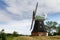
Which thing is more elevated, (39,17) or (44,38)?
(39,17)

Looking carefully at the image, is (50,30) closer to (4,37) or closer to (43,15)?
(43,15)

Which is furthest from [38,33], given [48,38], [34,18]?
[48,38]

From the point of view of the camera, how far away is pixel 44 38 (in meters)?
33.3

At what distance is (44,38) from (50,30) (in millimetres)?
22925

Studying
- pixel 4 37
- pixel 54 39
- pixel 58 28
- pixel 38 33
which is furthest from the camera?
pixel 58 28

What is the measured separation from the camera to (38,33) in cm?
4144

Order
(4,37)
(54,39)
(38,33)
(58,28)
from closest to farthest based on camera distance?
(4,37), (54,39), (38,33), (58,28)

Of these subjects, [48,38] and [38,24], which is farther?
[38,24]

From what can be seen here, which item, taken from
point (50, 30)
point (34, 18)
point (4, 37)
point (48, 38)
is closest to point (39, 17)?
point (34, 18)

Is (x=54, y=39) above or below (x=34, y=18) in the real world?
below

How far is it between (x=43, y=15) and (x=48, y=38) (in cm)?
923

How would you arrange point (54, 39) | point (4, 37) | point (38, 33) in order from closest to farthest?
1. point (4, 37)
2. point (54, 39)
3. point (38, 33)

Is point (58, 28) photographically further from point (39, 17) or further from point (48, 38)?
point (48, 38)

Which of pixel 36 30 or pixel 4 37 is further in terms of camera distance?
pixel 36 30
